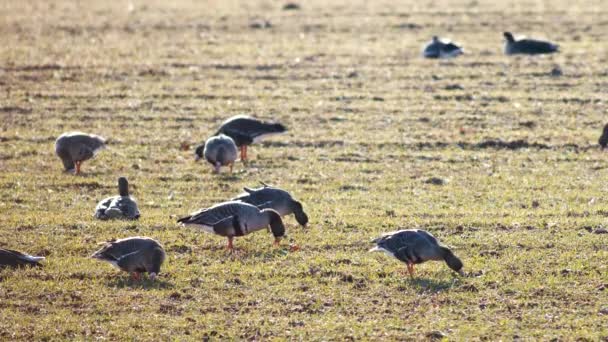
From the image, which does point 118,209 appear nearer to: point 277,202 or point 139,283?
point 277,202

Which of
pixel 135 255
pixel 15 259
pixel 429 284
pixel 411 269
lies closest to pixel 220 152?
pixel 15 259

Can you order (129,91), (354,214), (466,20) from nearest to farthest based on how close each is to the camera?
(354,214) < (129,91) < (466,20)

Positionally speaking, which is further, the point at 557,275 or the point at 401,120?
the point at 401,120

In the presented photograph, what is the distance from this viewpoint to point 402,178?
59.5 feet

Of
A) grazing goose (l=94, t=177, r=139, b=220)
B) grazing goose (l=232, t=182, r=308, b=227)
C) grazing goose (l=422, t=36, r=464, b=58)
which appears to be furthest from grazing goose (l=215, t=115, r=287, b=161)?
grazing goose (l=422, t=36, r=464, b=58)

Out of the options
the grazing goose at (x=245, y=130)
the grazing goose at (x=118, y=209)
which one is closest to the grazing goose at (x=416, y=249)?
the grazing goose at (x=118, y=209)

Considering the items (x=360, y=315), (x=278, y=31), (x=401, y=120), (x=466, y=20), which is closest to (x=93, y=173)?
(x=401, y=120)

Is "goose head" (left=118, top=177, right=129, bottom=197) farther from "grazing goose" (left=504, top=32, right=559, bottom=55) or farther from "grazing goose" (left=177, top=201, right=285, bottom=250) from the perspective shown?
"grazing goose" (left=504, top=32, right=559, bottom=55)

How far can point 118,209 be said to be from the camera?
15.5m

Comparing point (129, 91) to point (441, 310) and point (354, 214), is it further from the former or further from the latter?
point (441, 310)

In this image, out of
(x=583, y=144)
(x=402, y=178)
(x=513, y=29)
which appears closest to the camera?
(x=402, y=178)

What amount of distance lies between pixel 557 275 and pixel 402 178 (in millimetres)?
5533

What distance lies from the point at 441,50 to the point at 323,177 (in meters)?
11.8

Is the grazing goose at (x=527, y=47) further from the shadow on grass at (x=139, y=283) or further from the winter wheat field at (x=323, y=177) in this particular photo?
the shadow on grass at (x=139, y=283)
